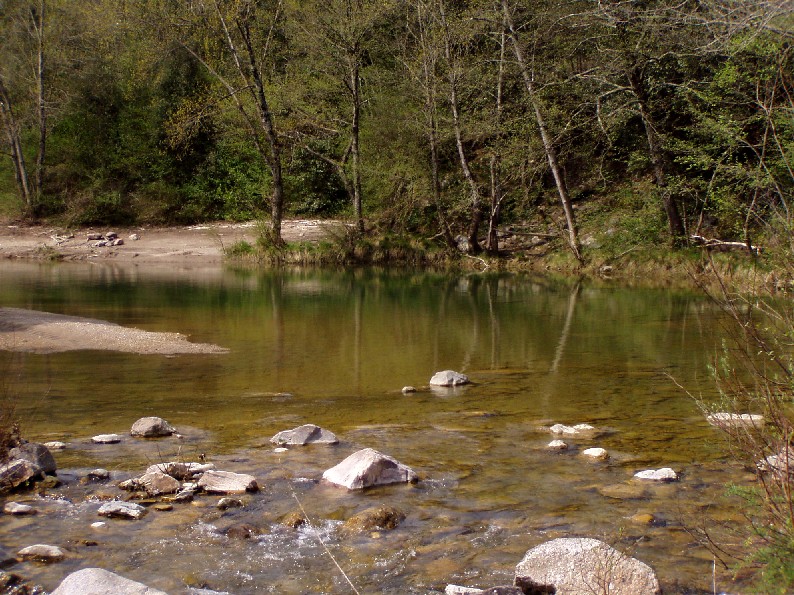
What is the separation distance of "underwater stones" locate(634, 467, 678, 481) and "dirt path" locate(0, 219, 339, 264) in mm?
22744

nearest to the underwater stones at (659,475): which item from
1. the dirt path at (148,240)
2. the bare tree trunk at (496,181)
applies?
the bare tree trunk at (496,181)

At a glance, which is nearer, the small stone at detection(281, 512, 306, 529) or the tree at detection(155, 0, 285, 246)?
the small stone at detection(281, 512, 306, 529)

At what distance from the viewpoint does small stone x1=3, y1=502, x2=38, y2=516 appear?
5.27 metres

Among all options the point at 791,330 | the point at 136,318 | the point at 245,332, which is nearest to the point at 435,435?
the point at 791,330

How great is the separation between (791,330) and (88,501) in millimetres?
4531

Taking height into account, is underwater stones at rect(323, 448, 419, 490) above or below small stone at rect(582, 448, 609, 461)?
above

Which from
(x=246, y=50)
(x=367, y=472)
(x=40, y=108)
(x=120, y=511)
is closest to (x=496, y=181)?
(x=246, y=50)

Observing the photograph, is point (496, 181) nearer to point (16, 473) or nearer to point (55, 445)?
point (55, 445)

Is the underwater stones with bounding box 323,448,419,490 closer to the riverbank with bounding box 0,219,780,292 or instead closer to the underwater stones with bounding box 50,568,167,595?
the underwater stones with bounding box 50,568,167,595

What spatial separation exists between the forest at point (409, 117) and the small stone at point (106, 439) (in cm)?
1281

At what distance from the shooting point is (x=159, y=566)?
459cm

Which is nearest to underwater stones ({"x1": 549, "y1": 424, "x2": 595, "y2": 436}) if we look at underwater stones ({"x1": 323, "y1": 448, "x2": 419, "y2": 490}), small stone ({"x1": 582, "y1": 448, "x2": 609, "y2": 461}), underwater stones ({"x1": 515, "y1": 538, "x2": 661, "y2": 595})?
small stone ({"x1": 582, "y1": 448, "x2": 609, "y2": 461})

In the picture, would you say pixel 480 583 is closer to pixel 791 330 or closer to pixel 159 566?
pixel 159 566

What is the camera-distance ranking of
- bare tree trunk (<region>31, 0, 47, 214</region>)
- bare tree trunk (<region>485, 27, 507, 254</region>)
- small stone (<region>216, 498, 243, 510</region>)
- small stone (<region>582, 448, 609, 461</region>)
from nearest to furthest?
1. small stone (<region>216, 498, 243, 510</region>)
2. small stone (<region>582, 448, 609, 461</region>)
3. bare tree trunk (<region>485, 27, 507, 254</region>)
4. bare tree trunk (<region>31, 0, 47, 214</region>)
